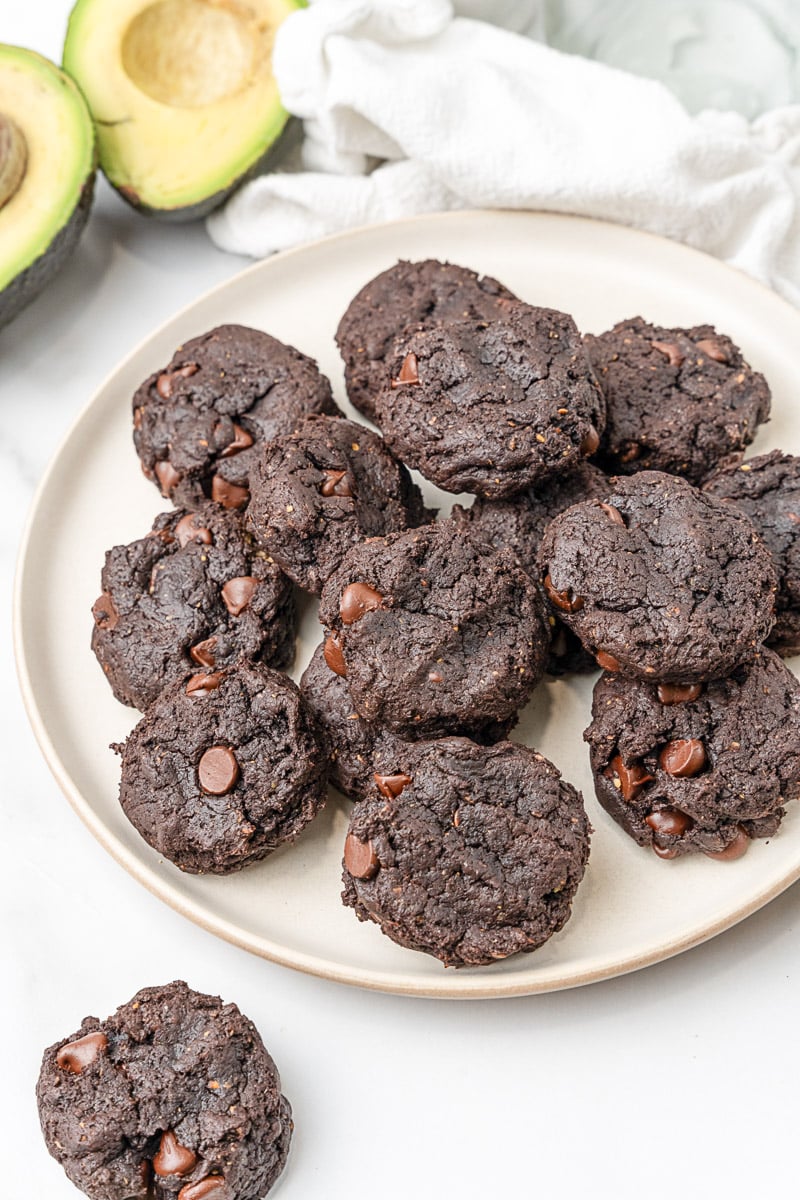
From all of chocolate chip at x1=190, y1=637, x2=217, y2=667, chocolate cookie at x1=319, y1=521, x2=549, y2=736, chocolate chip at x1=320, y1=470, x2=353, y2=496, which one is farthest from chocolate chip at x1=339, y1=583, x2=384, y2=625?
chocolate chip at x1=190, y1=637, x2=217, y2=667

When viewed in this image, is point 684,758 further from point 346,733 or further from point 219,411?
point 219,411

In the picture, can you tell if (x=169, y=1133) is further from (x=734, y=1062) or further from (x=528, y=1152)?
(x=734, y=1062)

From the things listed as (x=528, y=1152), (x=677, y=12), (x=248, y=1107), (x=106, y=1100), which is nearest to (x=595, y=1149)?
(x=528, y=1152)

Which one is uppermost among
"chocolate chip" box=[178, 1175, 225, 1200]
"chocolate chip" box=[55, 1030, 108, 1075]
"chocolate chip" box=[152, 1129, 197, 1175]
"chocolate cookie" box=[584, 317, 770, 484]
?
"chocolate cookie" box=[584, 317, 770, 484]

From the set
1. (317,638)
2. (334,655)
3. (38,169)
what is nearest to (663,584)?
(334,655)

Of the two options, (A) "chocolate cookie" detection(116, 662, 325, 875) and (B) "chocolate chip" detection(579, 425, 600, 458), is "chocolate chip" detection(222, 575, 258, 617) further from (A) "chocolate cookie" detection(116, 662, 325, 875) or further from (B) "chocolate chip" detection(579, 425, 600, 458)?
(B) "chocolate chip" detection(579, 425, 600, 458)
